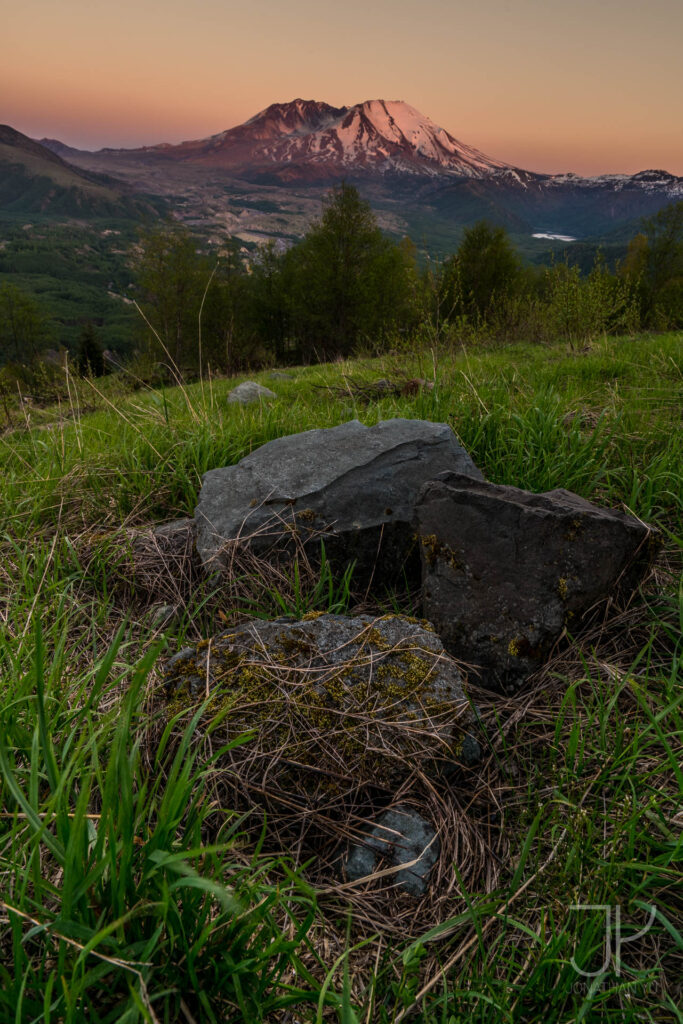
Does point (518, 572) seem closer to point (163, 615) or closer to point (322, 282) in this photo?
point (163, 615)

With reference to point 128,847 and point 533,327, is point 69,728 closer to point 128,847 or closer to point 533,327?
point 128,847

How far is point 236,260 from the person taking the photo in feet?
152

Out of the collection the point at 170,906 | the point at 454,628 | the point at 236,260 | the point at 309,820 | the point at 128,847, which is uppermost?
the point at 236,260

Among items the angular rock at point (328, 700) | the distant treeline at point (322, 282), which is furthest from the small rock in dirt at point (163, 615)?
the distant treeline at point (322, 282)

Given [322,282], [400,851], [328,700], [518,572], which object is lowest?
[400,851]

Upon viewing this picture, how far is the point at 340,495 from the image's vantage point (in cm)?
283

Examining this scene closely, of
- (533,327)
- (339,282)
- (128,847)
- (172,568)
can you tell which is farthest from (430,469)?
(339,282)

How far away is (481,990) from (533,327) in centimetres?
1427

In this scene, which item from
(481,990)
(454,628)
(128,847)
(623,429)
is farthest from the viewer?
(623,429)

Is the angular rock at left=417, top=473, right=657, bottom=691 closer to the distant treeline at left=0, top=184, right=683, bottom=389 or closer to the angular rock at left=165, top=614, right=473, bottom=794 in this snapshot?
the angular rock at left=165, top=614, right=473, bottom=794

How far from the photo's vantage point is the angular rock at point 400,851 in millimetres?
1494

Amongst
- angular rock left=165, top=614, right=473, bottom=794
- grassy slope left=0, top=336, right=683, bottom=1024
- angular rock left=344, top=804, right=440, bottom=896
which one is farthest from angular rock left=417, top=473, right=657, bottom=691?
angular rock left=344, top=804, right=440, bottom=896
